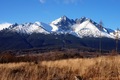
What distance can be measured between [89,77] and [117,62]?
1.68 meters

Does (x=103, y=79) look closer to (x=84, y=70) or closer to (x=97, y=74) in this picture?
(x=97, y=74)

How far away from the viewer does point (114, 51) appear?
508 inches

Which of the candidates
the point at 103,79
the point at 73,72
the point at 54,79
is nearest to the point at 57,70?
the point at 73,72

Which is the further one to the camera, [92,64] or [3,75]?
[92,64]

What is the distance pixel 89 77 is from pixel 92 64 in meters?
1.52

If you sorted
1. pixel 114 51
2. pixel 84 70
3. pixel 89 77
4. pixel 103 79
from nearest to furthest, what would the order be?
pixel 103 79, pixel 89 77, pixel 84 70, pixel 114 51

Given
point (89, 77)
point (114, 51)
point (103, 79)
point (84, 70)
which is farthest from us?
point (114, 51)

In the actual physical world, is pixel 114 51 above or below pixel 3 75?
above

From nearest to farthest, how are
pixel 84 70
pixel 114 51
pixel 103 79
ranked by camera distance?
1. pixel 103 79
2. pixel 84 70
3. pixel 114 51

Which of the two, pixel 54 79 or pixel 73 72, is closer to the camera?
pixel 54 79

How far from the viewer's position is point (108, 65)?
39.1 ft

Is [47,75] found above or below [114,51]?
below

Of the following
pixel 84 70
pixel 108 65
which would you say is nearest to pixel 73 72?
pixel 84 70

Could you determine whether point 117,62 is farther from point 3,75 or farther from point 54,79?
point 3,75
